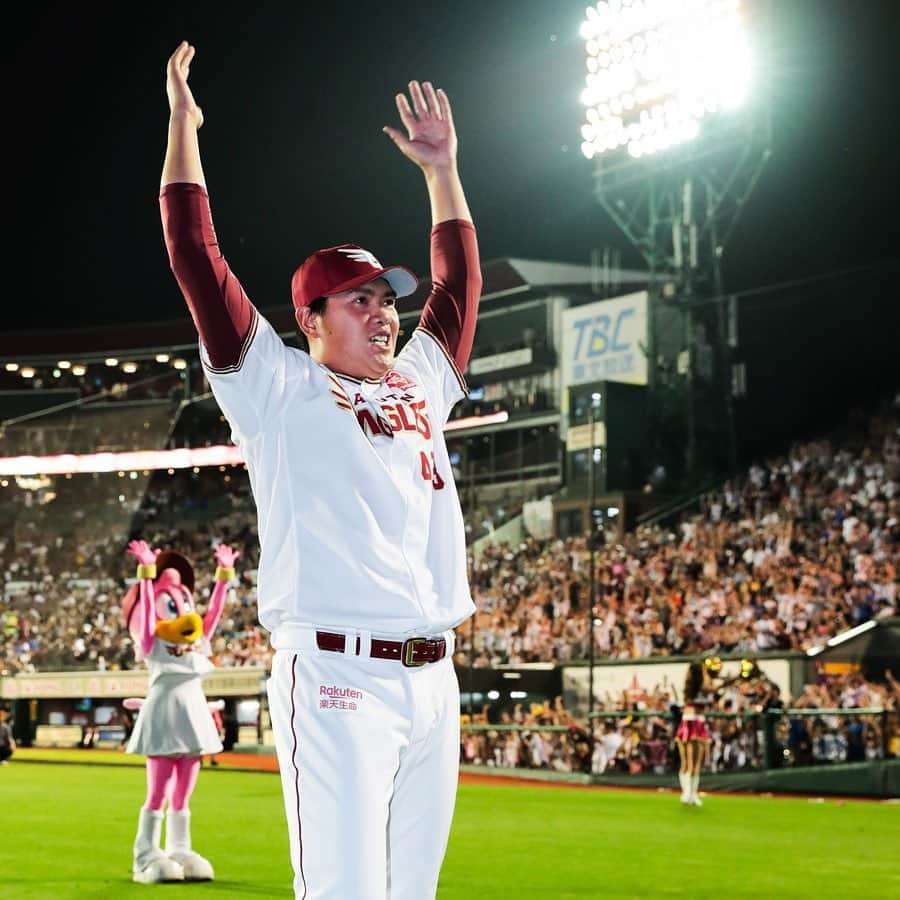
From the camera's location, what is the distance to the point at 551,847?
10.8 metres

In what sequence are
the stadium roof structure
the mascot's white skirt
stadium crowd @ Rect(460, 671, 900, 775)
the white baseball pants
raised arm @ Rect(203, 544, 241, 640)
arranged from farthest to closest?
the stadium roof structure → stadium crowd @ Rect(460, 671, 900, 775) → raised arm @ Rect(203, 544, 241, 640) → the mascot's white skirt → the white baseball pants

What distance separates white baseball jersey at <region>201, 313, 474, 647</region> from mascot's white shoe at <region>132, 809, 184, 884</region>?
5.25m

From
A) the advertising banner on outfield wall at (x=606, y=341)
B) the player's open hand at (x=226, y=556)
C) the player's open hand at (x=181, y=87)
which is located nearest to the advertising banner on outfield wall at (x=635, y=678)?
the player's open hand at (x=226, y=556)

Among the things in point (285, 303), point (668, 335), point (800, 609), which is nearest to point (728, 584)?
point (800, 609)

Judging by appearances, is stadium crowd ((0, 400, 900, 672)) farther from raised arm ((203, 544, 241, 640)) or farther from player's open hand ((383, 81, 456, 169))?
player's open hand ((383, 81, 456, 169))

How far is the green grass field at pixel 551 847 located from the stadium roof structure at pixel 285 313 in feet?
Answer: 83.5

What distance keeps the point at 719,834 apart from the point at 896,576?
430 inches

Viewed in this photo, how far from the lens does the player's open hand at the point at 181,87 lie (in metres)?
3.74

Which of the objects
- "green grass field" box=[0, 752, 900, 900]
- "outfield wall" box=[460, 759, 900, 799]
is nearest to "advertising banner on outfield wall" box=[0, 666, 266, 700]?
"outfield wall" box=[460, 759, 900, 799]

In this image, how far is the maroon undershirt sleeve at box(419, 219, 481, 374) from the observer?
13.9 ft

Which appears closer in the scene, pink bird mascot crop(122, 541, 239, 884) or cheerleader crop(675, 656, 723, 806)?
pink bird mascot crop(122, 541, 239, 884)

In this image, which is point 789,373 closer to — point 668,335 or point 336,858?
point 668,335

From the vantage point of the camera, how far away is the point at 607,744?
20859 millimetres

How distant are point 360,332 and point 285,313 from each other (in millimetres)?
45464
